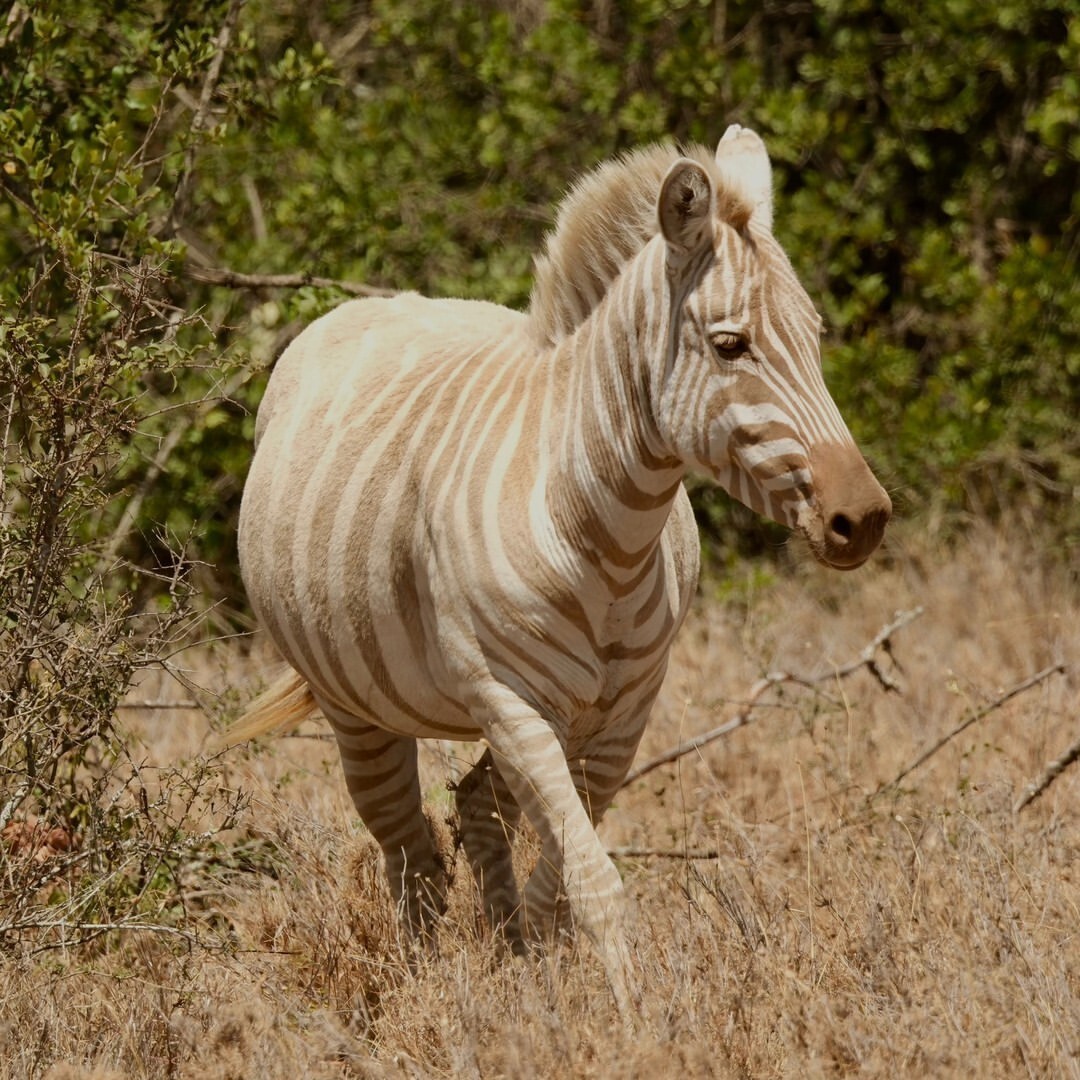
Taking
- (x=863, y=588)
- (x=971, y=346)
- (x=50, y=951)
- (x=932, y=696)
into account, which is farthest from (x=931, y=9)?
(x=50, y=951)

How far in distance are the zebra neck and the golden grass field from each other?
828 mm

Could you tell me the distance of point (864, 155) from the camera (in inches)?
377

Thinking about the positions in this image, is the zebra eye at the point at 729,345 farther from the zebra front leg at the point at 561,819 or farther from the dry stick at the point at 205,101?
the dry stick at the point at 205,101

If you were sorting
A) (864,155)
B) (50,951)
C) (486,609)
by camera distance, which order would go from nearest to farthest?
(486,609) < (50,951) < (864,155)

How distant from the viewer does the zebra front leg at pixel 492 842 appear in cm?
464

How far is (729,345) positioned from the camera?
352 centimetres

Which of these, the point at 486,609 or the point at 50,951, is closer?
the point at 486,609

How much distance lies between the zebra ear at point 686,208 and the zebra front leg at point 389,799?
1875 millimetres

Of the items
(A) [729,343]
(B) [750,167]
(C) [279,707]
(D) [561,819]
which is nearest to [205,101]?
(C) [279,707]

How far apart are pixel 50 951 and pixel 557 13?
6383 mm

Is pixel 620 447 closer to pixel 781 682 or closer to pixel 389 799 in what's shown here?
pixel 389 799

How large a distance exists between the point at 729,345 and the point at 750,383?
0.32ft

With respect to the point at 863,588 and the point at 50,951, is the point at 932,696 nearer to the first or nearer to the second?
the point at 863,588

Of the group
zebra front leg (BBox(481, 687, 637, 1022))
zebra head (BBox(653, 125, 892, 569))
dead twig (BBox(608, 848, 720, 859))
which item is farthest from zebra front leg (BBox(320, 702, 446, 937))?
zebra head (BBox(653, 125, 892, 569))
